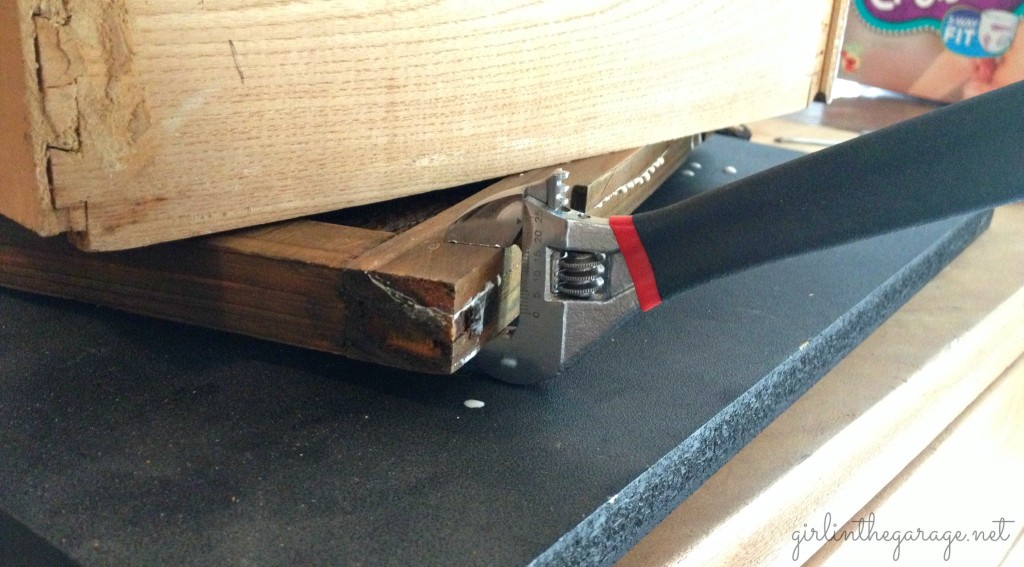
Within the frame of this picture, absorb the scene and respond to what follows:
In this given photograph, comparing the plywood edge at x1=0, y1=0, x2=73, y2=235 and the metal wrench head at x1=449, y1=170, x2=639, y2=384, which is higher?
the plywood edge at x1=0, y1=0, x2=73, y2=235

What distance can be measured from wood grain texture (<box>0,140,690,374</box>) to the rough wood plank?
141 millimetres

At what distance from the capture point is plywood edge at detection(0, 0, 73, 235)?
0.40m

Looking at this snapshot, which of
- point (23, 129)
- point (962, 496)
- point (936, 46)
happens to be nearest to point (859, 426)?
point (962, 496)

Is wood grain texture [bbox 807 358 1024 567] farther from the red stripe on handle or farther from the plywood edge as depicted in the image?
the plywood edge

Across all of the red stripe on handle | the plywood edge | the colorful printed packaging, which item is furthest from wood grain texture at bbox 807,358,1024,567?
the colorful printed packaging

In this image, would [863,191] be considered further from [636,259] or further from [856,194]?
[636,259]

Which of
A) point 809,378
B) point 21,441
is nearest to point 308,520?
point 21,441

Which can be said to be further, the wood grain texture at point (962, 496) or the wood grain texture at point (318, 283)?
the wood grain texture at point (962, 496)

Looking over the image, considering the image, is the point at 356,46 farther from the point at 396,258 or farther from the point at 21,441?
the point at 21,441

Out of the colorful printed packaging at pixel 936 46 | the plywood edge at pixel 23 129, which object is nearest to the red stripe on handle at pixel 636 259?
the plywood edge at pixel 23 129

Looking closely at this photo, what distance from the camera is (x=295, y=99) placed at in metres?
0.50

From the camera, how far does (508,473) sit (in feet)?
1.46

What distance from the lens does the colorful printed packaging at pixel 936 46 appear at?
1.15m

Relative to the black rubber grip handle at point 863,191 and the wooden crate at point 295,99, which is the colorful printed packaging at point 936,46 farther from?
the black rubber grip handle at point 863,191
